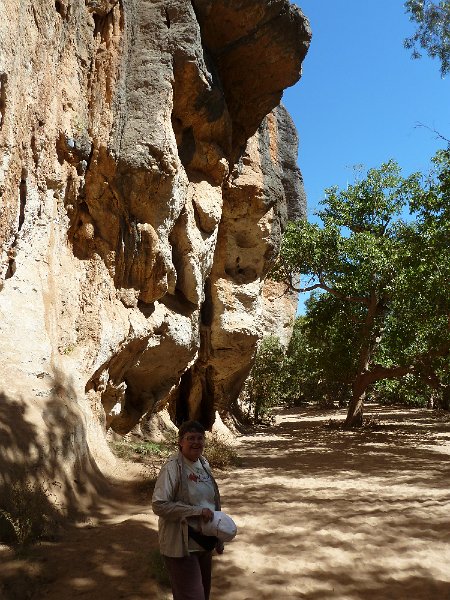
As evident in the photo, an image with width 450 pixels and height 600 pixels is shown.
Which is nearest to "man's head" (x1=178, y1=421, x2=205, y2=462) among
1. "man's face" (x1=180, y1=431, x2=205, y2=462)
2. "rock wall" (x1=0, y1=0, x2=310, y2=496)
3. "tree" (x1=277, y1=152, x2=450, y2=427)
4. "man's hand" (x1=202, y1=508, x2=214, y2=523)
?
"man's face" (x1=180, y1=431, x2=205, y2=462)

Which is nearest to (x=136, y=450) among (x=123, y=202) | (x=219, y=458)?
(x=219, y=458)

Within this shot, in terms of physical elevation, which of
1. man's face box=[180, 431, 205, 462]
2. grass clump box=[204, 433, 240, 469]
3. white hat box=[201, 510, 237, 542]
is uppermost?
man's face box=[180, 431, 205, 462]

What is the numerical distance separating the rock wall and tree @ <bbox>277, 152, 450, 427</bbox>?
326 cm

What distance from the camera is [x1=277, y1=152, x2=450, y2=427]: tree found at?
49.7 ft

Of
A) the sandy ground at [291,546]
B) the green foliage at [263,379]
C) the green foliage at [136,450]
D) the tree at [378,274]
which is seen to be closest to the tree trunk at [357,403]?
the tree at [378,274]

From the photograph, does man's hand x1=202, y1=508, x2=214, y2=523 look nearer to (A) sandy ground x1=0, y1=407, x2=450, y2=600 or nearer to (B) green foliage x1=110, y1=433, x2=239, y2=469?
(A) sandy ground x1=0, y1=407, x2=450, y2=600

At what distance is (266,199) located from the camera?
16.2 m

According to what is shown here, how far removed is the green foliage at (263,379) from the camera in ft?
72.8

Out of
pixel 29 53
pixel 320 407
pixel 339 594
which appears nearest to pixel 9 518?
pixel 339 594

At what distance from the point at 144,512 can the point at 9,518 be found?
81.8 inches

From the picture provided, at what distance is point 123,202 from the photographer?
383 inches

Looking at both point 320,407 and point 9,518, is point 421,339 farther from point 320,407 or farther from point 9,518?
Answer: point 320,407

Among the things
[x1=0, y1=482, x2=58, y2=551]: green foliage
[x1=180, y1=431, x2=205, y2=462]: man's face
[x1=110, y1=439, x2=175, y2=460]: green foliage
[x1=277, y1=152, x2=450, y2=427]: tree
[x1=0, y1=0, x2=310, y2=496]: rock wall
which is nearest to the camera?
[x1=180, y1=431, x2=205, y2=462]: man's face

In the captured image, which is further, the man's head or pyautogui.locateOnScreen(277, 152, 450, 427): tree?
pyautogui.locateOnScreen(277, 152, 450, 427): tree
